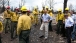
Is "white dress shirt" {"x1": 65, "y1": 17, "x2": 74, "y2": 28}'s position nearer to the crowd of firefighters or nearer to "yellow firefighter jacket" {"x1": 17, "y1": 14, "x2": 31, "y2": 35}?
the crowd of firefighters

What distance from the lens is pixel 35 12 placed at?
82.4 feet

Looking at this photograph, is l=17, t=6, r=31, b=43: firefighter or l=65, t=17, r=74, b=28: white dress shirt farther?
l=65, t=17, r=74, b=28: white dress shirt

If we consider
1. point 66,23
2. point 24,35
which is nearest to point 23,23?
point 24,35

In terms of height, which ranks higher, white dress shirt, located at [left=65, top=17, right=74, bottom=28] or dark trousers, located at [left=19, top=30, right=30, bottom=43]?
white dress shirt, located at [left=65, top=17, right=74, bottom=28]

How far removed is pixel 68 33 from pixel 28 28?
170 inches

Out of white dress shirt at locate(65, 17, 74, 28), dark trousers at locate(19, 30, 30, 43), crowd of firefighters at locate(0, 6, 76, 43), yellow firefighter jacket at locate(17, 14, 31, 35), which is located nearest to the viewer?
yellow firefighter jacket at locate(17, 14, 31, 35)

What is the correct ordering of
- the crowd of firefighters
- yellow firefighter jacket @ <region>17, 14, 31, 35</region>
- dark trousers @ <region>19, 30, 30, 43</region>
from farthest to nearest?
dark trousers @ <region>19, 30, 30, 43</region> < the crowd of firefighters < yellow firefighter jacket @ <region>17, 14, 31, 35</region>

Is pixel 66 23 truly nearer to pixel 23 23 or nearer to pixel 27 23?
pixel 27 23

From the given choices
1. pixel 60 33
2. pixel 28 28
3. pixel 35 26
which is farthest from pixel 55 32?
pixel 28 28

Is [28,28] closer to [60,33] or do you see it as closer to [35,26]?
[60,33]

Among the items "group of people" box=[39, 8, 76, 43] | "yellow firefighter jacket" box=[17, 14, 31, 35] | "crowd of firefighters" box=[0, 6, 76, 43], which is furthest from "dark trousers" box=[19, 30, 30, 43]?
"group of people" box=[39, 8, 76, 43]

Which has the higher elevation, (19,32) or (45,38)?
(19,32)

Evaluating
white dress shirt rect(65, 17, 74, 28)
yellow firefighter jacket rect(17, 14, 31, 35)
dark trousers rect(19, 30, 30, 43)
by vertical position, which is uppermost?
yellow firefighter jacket rect(17, 14, 31, 35)

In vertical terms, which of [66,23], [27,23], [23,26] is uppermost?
[27,23]
